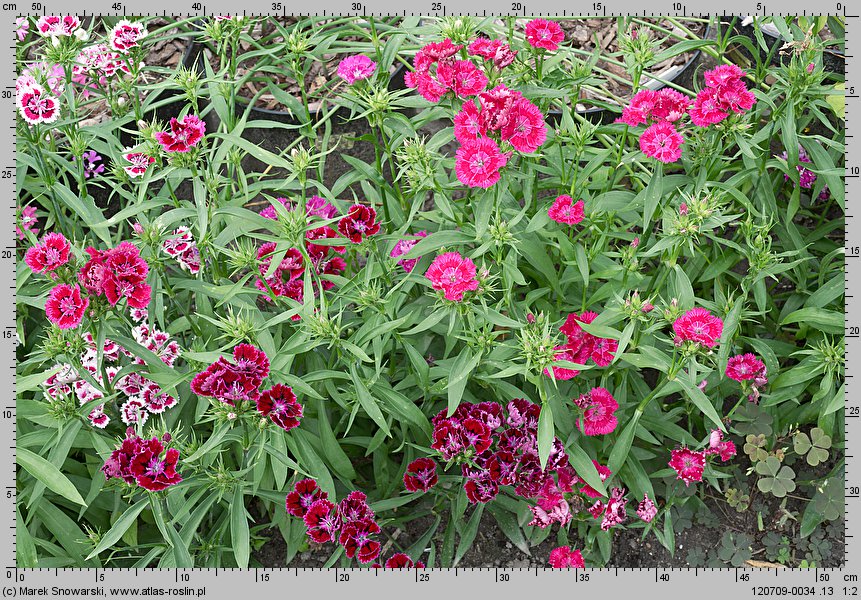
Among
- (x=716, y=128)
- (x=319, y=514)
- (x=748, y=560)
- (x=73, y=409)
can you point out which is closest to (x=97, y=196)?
(x=73, y=409)

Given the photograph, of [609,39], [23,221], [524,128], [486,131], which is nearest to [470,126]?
[486,131]

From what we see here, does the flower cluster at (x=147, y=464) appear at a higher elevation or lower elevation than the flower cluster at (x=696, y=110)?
lower

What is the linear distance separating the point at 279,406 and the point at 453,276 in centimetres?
56

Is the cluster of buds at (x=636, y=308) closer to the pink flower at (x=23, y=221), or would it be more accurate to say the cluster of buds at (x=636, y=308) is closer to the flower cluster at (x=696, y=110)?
the flower cluster at (x=696, y=110)

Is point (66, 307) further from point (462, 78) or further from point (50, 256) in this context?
point (462, 78)

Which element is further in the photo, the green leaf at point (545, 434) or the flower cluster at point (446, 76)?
the flower cluster at point (446, 76)

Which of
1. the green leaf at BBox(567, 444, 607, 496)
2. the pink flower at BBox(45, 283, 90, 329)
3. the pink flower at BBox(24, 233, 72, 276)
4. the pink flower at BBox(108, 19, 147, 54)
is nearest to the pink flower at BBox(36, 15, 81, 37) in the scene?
the pink flower at BBox(108, 19, 147, 54)

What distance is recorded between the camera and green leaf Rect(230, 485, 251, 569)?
2.25 meters

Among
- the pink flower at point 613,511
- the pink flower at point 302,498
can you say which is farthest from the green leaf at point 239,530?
the pink flower at point 613,511

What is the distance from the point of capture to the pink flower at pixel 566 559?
268cm

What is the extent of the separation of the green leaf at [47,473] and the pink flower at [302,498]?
0.54 metres

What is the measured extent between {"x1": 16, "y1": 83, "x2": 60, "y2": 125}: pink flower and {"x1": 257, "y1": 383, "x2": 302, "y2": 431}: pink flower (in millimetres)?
1311

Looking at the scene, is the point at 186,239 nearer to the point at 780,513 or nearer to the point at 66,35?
the point at 66,35

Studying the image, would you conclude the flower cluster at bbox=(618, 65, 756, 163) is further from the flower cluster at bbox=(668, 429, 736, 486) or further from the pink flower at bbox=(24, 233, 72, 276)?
the pink flower at bbox=(24, 233, 72, 276)
